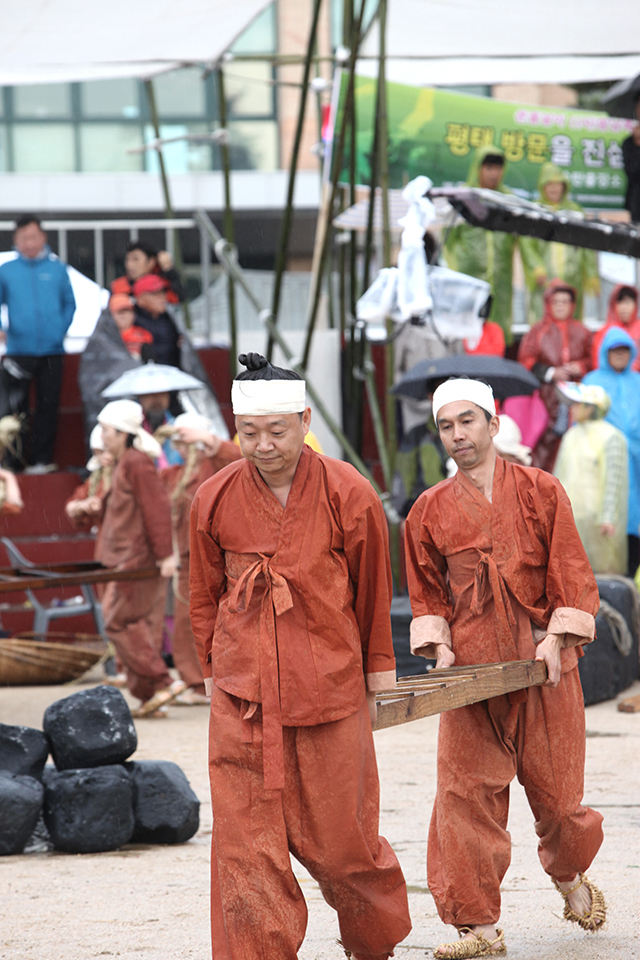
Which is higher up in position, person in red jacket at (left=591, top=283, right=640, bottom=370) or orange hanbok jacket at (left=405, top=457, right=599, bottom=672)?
orange hanbok jacket at (left=405, top=457, right=599, bottom=672)

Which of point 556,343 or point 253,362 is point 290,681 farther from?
point 556,343

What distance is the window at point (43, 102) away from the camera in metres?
20.6

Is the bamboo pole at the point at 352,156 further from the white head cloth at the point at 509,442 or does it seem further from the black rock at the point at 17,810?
the black rock at the point at 17,810

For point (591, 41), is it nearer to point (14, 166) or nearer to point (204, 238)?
point (204, 238)

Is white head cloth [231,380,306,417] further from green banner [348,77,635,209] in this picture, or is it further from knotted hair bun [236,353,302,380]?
green banner [348,77,635,209]

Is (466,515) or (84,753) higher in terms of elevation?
(466,515)

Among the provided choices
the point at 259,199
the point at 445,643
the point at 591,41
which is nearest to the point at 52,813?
the point at 445,643

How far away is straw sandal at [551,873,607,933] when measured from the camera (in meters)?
3.99

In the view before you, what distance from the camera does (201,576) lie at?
357 centimetres

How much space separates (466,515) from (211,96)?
18.0 m

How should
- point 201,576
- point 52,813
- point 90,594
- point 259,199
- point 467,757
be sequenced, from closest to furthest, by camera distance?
point 201,576, point 467,757, point 52,813, point 90,594, point 259,199

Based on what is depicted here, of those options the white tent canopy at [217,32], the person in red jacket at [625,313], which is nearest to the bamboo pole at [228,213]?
the white tent canopy at [217,32]

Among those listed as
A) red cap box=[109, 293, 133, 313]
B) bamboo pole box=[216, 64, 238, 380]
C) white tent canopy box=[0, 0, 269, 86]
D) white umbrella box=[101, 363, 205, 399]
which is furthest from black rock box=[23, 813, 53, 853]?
bamboo pole box=[216, 64, 238, 380]

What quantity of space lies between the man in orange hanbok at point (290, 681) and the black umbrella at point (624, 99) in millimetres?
9411
